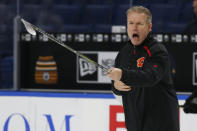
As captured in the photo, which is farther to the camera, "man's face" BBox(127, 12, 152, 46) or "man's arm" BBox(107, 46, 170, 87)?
"man's face" BBox(127, 12, 152, 46)

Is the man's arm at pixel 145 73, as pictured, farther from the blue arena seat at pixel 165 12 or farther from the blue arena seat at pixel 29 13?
the blue arena seat at pixel 29 13

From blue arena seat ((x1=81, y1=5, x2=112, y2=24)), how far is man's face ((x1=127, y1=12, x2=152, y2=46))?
2.26m

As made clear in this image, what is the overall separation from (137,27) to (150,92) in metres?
0.30

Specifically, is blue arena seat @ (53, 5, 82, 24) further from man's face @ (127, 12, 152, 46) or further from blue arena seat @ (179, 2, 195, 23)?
man's face @ (127, 12, 152, 46)

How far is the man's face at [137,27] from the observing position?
205 cm

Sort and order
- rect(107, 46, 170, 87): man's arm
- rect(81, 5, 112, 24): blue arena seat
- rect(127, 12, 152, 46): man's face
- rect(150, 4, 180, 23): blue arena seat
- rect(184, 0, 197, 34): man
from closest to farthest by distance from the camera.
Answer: rect(107, 46, 170, 87): man's arm → rect(127, 12, 152, 46): man's face → rect(184, 0, 197, 34): man → rect(150, 4, 180, 23): blue arena seat → rect(81, 5, 112, 24): blue arena seat

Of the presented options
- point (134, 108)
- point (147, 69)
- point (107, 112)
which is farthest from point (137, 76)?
point (107, 112)

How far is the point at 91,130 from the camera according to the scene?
3.34m

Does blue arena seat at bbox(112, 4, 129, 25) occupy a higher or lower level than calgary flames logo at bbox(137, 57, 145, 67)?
higher

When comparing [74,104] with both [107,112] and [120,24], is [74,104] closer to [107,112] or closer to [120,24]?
[107,112]

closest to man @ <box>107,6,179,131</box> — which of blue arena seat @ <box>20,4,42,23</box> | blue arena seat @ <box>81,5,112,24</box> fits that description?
blue arena seat @ <box>81,5,112,24</box>

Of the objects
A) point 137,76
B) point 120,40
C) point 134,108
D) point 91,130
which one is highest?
point 120,40

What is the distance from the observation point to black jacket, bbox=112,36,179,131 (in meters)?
1.97

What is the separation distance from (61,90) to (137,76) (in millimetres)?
2316
